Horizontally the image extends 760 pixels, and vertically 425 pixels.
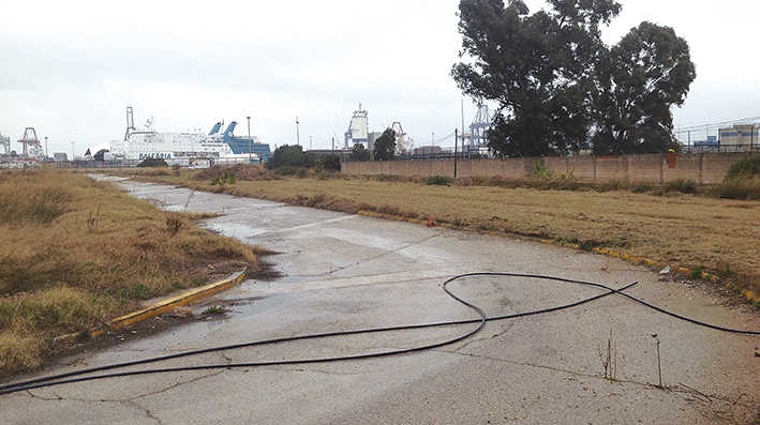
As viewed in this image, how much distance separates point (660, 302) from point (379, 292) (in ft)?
13.7

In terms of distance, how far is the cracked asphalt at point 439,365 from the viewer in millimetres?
4812

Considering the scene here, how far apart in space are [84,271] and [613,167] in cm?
3004

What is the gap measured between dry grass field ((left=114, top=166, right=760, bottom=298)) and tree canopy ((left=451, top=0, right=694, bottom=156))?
19.2 metres

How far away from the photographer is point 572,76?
46844 millimetres

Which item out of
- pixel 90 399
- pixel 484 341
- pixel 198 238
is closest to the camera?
pixel 90 399

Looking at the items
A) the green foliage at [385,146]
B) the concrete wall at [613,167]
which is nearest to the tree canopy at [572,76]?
the concrete wall at [613,167]

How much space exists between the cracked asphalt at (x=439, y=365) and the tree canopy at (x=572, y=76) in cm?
3798

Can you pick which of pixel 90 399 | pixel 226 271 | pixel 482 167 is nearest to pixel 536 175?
pixel 482 167

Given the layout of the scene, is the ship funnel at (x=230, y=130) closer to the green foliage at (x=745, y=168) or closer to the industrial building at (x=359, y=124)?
the industrial building at (x=359, y=124)

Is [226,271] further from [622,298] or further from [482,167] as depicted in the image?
[482,167]

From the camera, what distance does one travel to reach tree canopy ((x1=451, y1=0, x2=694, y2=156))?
46.2 meters

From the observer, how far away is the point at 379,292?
31.7 feet

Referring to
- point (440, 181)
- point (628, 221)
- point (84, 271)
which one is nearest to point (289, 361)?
point (84, 271)

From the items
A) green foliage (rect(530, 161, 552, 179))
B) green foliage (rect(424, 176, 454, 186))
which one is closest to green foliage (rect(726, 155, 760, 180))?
green foliage (rect(530, 161, 552, 179))
